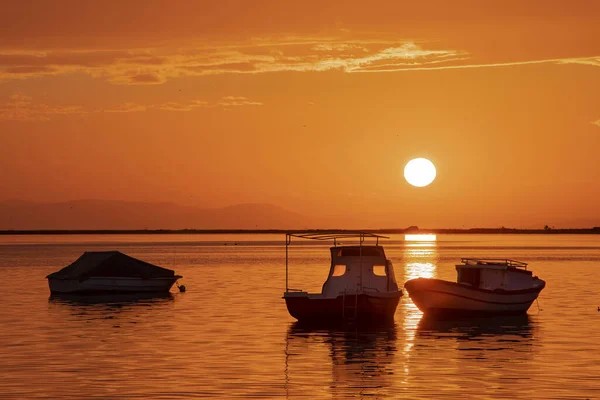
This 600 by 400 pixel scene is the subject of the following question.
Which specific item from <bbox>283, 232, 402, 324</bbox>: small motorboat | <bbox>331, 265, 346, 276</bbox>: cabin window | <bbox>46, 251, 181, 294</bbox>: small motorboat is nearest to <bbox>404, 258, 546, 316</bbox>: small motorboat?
<bbox>283, 232, 402, 324</bbox>: small motorboat

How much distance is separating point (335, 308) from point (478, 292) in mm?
10647

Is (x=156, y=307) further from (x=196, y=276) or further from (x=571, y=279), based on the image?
(x=571, y=279)

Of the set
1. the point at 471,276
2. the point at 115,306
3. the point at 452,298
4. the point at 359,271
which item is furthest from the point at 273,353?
the point at 115,306

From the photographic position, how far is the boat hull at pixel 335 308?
53.9 metres

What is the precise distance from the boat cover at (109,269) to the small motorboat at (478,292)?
26.2m

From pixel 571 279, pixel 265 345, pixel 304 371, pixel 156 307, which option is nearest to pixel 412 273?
pixel 571 279

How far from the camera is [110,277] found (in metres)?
76.6

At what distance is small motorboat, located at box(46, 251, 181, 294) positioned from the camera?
76.8 metres

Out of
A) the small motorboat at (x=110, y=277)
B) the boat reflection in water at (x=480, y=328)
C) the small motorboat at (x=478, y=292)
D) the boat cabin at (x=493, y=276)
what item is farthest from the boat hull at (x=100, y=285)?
the boat cabin at (x=493, y=276)

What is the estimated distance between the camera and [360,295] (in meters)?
54.3

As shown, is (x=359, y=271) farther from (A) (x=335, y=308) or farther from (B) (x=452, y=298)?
(B) (x=452, y=298)

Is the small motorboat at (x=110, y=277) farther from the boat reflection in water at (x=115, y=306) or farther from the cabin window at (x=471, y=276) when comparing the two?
the cabin window at (x=471, y=276)

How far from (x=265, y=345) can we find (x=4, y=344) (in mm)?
11992

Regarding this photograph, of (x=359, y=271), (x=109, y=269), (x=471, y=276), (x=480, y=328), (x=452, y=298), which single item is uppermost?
(x=109, y=269)
